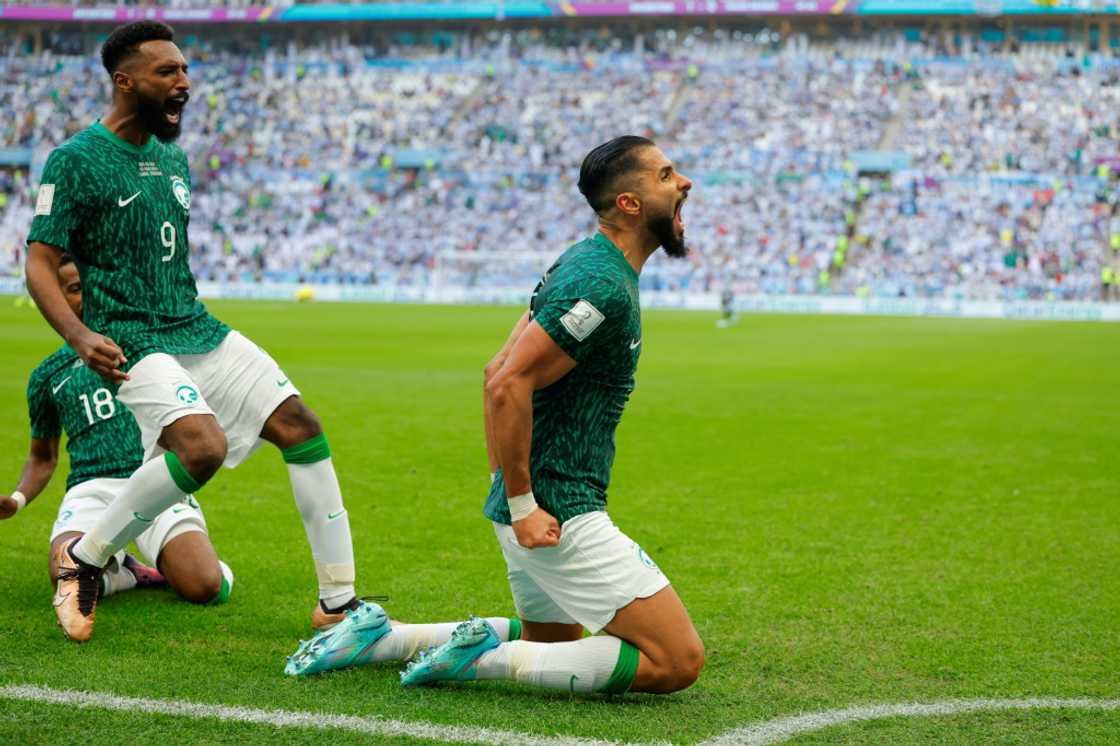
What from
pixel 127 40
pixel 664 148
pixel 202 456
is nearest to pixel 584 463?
pixel 202 456

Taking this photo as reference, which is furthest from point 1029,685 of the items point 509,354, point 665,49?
point 665,49

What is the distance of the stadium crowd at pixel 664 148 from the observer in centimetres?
4694

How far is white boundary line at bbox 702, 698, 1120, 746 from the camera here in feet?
13.3

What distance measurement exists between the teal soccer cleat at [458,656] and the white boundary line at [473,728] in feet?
1.26

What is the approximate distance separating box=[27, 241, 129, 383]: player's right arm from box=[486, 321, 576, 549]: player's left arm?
1657 millimetres

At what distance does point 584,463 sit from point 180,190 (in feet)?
7.59

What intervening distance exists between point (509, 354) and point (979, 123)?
169ft

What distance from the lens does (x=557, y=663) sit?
4.38 m

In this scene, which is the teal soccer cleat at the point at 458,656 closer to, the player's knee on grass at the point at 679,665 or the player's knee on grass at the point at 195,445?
the player's knee on grass at the point at 679,665

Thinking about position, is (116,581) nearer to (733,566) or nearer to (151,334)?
(151,334)

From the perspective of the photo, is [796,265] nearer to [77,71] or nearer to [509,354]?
[77,71]

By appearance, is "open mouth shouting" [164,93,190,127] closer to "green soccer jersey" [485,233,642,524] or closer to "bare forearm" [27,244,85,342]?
"bare forearm" [27,244,85,342]

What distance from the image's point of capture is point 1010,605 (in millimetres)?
6027

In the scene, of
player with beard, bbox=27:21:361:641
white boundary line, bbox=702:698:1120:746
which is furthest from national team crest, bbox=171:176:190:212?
white boundary line, bbox=702:698:1120:746
